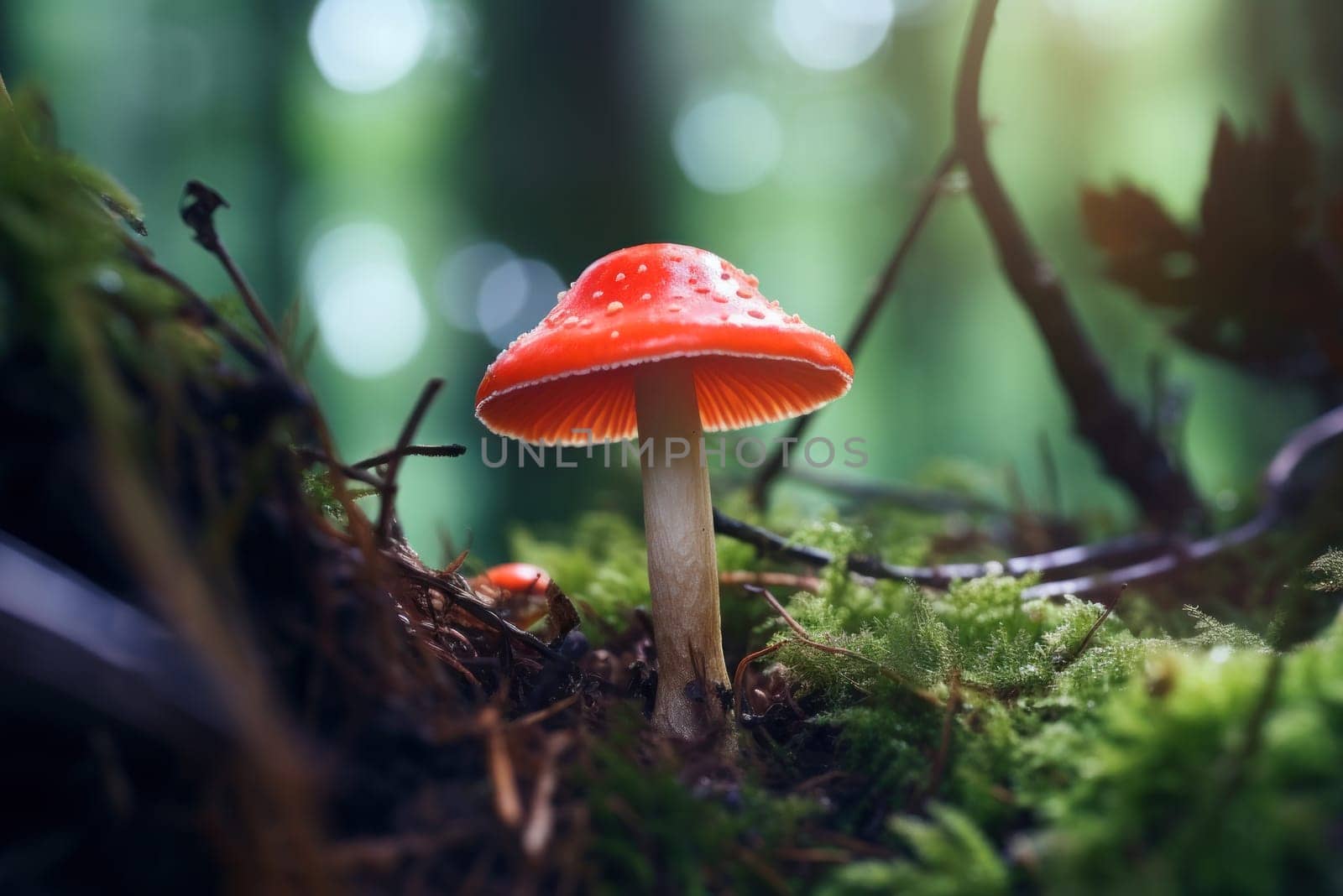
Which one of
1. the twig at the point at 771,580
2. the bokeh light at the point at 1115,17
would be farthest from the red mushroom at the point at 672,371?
the bokeh light at the point at 1115,17

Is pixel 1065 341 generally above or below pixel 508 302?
below

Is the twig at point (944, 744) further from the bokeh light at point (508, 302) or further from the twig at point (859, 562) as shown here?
the bokeh light at point (508, 302)

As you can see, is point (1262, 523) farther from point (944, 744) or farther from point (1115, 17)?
point (1115, 17)

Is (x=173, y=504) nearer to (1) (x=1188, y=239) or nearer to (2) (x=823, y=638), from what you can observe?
(2) (x=823, y=638)

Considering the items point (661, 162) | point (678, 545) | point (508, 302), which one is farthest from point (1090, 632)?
point (508, 302)

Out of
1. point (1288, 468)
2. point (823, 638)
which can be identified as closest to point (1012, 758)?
point (823, 638)

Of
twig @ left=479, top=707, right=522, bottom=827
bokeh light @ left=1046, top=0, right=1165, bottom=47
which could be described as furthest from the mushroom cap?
bokeh light @ left=1046, top=0, right=1165, bottom=47
